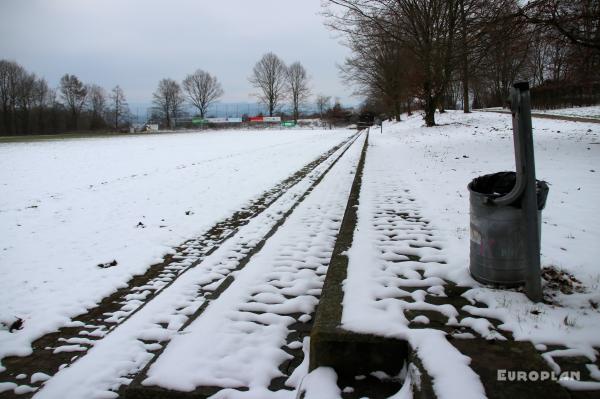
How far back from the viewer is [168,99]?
10050cm

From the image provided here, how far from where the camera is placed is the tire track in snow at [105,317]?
318cm

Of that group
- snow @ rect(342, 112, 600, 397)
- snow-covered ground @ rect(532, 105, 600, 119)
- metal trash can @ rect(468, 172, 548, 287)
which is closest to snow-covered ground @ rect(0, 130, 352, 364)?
snow @ rect(342, 112, 600, 397)

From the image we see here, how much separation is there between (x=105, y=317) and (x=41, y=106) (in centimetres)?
9256

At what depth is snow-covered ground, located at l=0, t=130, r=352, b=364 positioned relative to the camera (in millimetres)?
4363

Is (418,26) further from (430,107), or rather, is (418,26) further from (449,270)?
(449,270)

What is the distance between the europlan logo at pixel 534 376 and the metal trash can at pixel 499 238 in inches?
42.2

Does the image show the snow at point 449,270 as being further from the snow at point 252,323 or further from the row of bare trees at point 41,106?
the row of bare trees at point 41,106

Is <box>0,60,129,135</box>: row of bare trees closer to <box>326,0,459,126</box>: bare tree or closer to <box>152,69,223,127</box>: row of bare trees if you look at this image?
<box>152,69,223,127</box>: row of bare trees

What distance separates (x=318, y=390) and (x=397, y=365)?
59 centimetres

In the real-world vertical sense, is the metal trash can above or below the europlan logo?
above

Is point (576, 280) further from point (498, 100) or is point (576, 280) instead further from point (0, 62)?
point (0, 62)

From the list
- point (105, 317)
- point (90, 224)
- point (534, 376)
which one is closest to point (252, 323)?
point (105, 317)

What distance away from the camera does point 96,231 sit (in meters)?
6.93

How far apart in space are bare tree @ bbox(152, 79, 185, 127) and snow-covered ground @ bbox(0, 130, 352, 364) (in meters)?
90.7
